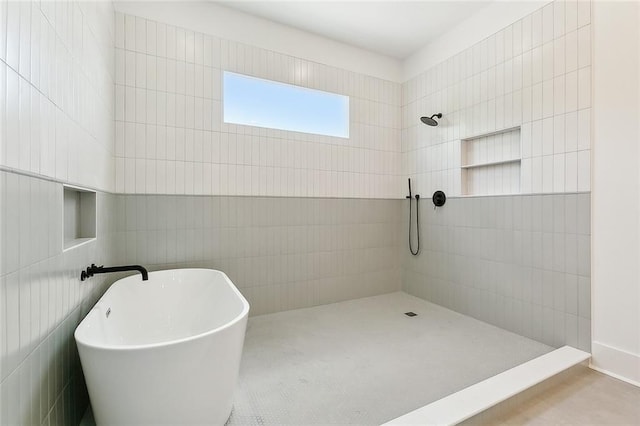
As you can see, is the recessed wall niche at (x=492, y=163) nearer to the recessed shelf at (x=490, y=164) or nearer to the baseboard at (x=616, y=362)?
the recessed shelf at (x=490, y=164)

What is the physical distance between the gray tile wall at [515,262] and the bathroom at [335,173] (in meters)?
0.02

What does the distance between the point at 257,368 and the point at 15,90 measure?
186 cm

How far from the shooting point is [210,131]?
2748 mm

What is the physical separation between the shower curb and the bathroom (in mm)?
149

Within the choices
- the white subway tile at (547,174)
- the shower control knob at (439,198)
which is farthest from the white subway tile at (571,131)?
the shower control knob at (439,198)

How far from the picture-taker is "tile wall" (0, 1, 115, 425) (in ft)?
2.77

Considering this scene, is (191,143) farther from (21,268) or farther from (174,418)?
(174,418)

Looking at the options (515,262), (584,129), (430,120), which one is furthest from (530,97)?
(515,262)

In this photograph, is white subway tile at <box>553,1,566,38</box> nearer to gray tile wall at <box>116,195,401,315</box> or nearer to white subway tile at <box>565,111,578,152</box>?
white subway tile at <box>565,111,578,152</box>

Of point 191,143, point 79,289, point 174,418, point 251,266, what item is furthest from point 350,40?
point 174,418

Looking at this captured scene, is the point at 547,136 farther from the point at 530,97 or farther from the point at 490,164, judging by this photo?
the point at 490,164

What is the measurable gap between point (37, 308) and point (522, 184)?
3141 mm

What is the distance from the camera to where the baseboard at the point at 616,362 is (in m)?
1.84

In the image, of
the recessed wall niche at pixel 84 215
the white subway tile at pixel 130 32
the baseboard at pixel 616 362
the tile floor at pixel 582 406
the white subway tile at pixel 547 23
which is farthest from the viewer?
the white subway tile at pixel 130 32
